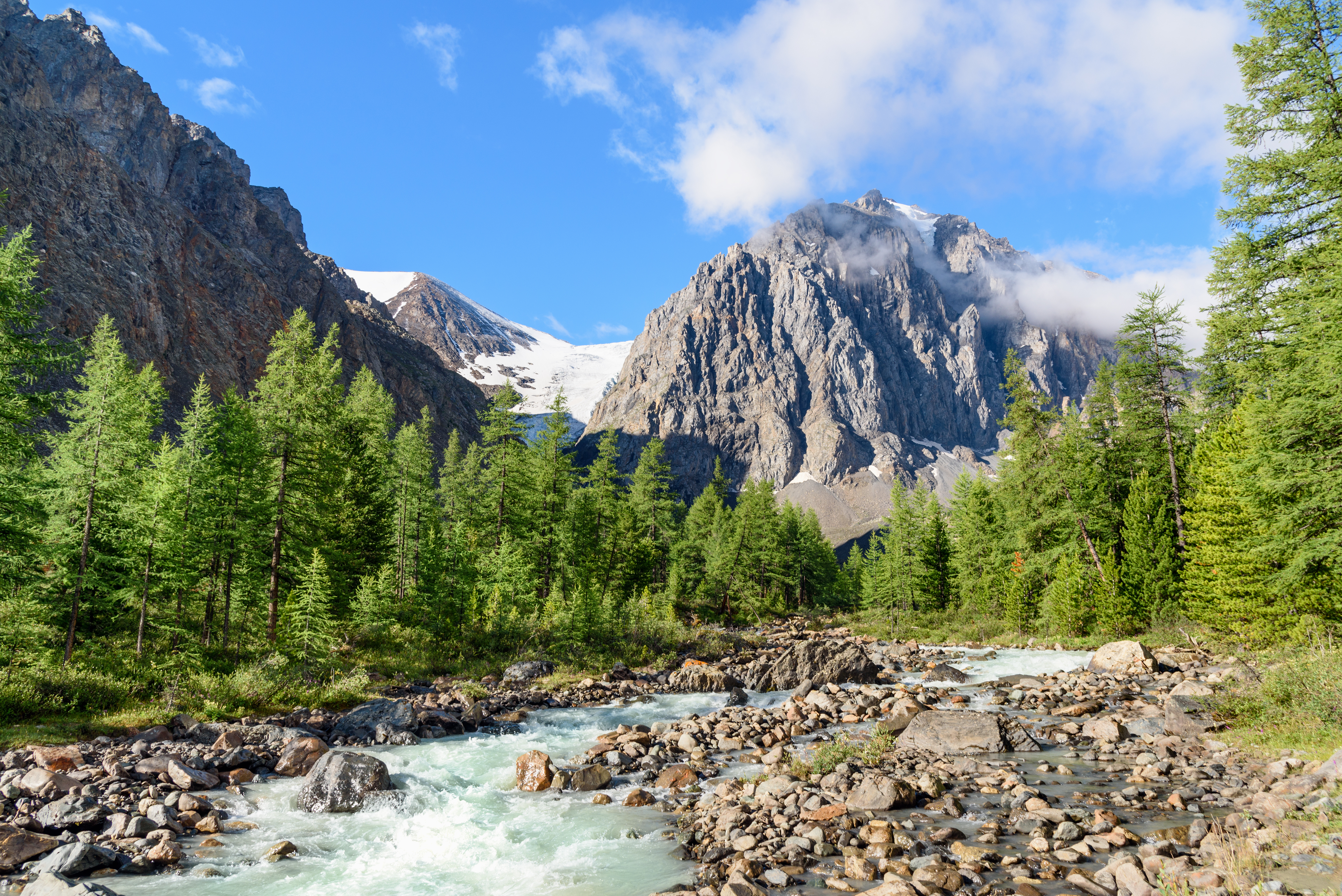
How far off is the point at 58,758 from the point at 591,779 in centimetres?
1110

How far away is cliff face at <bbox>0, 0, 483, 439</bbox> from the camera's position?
9481cm

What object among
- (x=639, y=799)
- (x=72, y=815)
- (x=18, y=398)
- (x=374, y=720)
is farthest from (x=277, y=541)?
(x=639, y=799)

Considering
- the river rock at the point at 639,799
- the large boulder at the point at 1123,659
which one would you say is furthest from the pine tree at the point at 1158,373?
the river rock at the point at 639,799

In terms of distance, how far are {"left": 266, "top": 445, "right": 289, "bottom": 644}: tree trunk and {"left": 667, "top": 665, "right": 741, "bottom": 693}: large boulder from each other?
1659 centimetres

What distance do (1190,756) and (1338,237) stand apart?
13.9 metres

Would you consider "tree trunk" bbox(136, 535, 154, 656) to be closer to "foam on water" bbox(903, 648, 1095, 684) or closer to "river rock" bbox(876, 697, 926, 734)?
"river rock" bbox(876, 697, 926, 734)

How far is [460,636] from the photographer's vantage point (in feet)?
102

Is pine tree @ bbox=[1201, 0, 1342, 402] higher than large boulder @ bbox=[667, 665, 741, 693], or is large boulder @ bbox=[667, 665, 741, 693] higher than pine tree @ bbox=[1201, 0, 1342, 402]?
pine tree @ bbox=[1201, 0, 1342, 402]

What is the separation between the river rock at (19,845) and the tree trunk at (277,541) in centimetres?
1515

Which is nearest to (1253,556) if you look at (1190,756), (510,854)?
(1190,756)

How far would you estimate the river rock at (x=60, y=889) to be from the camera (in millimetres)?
7562

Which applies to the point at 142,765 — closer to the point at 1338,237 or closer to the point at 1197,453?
the point at 1338,237

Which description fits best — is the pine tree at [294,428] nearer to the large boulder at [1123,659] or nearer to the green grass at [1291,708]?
the green grass at [1291,708]

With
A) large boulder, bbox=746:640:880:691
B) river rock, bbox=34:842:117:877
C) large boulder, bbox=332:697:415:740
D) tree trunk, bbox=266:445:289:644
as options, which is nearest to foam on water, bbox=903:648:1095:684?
large boulder, bbox=746:640:880:691
